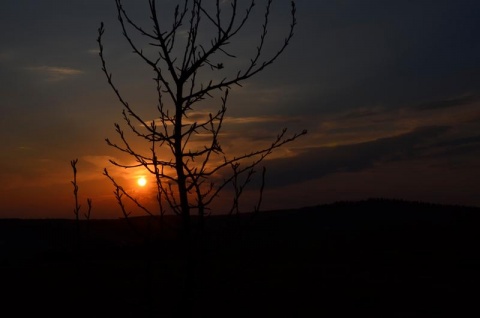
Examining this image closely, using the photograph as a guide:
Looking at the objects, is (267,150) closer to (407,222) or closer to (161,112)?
(161,112)

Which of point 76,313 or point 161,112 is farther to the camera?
point 76,313

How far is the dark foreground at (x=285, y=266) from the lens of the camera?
10414mm

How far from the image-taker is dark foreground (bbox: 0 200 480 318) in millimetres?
10414

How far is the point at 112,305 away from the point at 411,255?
8674 millimetres

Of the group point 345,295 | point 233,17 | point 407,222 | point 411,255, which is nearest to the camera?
point 233,17

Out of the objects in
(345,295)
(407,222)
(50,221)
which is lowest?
(345,295)

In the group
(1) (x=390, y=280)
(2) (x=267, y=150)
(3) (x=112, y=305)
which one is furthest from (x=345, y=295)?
(2) (x=267, y=150)

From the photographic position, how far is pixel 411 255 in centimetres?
1547

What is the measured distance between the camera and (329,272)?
43.7ft

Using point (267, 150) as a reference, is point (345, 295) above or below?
below

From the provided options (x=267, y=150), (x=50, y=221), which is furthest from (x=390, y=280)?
(x=50, y=221)

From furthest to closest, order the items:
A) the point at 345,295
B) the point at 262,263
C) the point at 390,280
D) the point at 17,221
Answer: the point at 17,221 < the point at 262,263 < the point at 390,280 < the point at 345,295

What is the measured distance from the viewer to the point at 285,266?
14.0 m

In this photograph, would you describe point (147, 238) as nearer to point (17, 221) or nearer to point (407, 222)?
point (407, 222)
